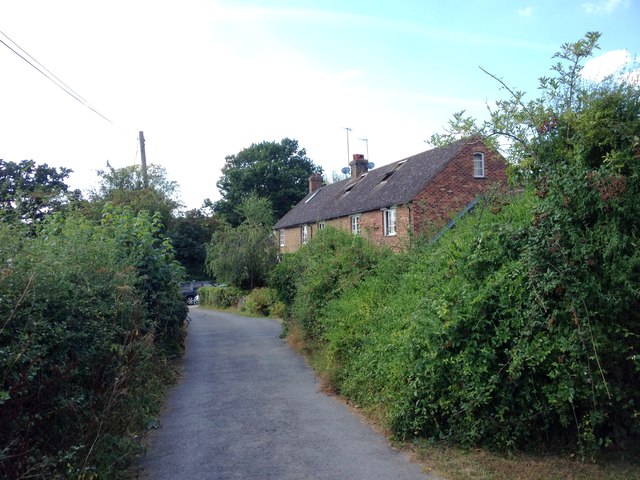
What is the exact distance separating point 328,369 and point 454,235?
11.6 feet

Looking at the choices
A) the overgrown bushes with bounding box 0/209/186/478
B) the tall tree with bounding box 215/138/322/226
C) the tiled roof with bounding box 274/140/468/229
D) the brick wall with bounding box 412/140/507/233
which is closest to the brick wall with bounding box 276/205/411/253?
the tiled roof with bounding box 274/140/468/229

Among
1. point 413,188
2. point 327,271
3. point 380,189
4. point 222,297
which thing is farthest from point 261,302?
point 327,271

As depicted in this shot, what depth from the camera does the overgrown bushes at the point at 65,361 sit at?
4.24m

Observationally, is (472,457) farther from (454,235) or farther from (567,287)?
(454,235)

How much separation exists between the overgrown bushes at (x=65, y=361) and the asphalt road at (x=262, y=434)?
2.04 ft

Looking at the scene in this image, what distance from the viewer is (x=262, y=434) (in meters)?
7.04

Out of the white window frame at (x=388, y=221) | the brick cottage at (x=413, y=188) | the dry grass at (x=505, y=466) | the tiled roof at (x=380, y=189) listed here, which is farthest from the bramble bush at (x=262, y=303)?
the dry grass at (x=505, y=466)

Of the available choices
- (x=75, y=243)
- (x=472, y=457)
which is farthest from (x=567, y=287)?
(x=75, y=243)

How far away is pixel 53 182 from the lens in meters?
35.1

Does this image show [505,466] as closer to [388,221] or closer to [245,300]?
[388,221]

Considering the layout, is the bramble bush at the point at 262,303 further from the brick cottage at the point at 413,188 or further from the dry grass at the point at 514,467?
the dry grass at the point at 514,467

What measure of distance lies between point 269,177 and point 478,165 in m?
33.4

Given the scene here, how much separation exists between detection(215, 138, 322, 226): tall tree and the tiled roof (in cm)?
1791

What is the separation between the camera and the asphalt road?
5.80 m
